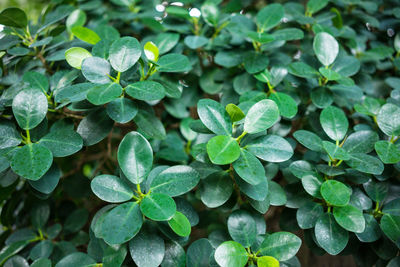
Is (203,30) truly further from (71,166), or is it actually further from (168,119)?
(71,166)

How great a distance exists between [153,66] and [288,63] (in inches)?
20.2

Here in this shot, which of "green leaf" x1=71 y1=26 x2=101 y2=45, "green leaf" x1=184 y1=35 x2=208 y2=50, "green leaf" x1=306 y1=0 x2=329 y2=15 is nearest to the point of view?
"green leaf" x1=71 y1=26 x2=101 y2=45

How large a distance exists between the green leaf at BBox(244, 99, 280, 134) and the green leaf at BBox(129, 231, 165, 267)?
35 cm

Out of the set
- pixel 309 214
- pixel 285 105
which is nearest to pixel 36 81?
pixel 285 105

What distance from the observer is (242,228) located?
0.82 metres

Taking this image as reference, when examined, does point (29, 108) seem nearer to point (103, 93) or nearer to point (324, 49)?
point (103, 93)

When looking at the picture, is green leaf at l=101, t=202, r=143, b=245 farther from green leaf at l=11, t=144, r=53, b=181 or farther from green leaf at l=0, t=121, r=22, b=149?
green leaf at l=0, t=121, r=22, b=149

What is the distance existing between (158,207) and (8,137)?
1.46ft

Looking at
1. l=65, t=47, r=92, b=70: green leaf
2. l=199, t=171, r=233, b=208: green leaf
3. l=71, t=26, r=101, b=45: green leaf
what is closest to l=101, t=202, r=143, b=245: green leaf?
l=199, t=171, r=233, b=208: green leaf

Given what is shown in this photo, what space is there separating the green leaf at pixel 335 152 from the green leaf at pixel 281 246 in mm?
235

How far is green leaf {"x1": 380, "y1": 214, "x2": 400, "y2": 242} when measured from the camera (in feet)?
2.64

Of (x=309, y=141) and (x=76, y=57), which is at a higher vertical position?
(x=76, y=57)

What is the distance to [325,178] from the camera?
87cm

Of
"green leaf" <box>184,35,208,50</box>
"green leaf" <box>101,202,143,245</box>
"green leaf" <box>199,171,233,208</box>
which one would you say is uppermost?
"green leaf" <box>184,35,208,50</box>
